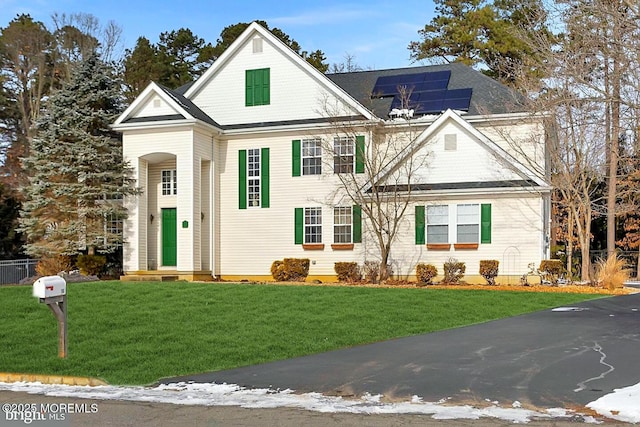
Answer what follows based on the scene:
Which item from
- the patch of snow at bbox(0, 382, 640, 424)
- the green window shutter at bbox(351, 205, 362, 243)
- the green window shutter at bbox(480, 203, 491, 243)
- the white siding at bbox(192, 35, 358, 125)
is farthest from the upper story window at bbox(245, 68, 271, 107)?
the patch of snow at bbox(0, 382, 640, 424)

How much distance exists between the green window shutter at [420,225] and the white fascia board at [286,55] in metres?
3.77

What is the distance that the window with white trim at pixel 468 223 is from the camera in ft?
78.8

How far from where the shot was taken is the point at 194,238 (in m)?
25.4

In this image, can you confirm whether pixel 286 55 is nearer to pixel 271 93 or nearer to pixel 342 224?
pixel 271 93

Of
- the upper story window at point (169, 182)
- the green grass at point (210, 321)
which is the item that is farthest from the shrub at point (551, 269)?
the upper story window at point (169, 182)

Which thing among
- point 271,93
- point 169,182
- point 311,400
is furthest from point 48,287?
point 271,93

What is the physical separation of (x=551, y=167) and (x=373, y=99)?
7914mm

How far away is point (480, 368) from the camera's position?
397 inches

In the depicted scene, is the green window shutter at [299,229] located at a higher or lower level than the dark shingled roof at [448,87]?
lower

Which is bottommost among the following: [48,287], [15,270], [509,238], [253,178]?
[15,270]

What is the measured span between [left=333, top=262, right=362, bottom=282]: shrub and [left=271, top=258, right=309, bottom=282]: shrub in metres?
1.24

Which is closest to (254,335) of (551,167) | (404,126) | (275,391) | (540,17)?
(275,391)

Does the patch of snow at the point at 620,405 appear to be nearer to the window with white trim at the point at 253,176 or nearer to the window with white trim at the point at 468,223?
the window with white trim at the point at 468,223

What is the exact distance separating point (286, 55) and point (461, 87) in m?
7.03
